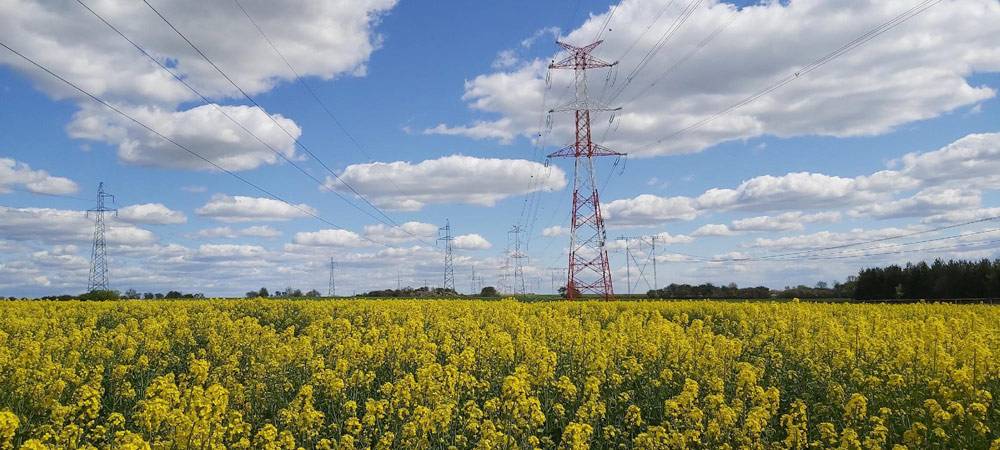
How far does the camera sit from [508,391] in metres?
6.89

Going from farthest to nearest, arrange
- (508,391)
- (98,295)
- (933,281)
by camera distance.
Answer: (933,281)
(98,295)
(508,391)

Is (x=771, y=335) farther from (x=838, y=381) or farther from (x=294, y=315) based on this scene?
(x=294, y=315)

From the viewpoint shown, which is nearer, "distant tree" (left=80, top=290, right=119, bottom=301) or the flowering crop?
the flowering crop

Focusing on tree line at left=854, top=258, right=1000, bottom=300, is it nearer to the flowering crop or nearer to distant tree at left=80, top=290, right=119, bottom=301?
the flowering crop

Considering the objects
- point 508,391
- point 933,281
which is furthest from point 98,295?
point 933,281

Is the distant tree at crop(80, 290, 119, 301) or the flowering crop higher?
the distant tree at crop(80, 290, 119, 301)

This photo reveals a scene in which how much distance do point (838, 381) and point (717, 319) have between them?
1291cm

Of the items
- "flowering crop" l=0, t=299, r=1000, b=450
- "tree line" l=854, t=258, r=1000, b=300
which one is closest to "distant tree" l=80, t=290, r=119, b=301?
"flowering crop" l=0, t=299, r=1000, b=450

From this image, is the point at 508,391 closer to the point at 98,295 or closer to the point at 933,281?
the point at 98,295

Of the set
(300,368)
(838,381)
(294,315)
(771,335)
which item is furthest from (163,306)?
(838,381)

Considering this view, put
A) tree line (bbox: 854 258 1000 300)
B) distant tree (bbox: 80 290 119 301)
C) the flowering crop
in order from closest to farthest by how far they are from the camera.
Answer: the flowering crop → distant tree (bbox: 80 290 119 301) → tree line (bbox: 854 258 1000 300)

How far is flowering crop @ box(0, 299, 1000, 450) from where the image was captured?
7.00 metres

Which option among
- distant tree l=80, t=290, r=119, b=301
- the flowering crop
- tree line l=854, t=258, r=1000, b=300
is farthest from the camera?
tree line l=854, t=258, r=1000, b=300

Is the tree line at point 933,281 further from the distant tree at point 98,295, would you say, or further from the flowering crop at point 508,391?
the distant tree at point 98,295
